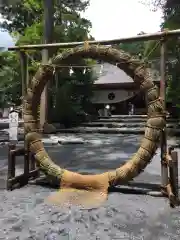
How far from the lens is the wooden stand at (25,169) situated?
5.27 m

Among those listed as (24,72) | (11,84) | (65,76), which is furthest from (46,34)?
(24,72)

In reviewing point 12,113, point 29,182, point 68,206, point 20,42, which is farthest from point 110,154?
point 20,42

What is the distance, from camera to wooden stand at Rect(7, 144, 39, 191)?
527 centimetres

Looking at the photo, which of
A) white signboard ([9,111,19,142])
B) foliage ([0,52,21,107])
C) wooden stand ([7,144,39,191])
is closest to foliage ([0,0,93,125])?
foliage ([0,52,21,107])

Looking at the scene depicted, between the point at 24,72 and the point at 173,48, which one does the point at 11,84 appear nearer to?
the point at 173,48

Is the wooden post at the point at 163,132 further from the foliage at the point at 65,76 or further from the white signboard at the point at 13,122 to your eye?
the foliage at the point at 65,76

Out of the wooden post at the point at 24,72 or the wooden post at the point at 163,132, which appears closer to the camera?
the wooden post at the point at 163,132

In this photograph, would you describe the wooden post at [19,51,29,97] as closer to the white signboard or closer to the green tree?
the white signboard

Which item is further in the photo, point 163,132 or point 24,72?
point 24,72

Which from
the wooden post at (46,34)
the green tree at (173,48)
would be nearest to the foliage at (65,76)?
the wooden post at (46,34)

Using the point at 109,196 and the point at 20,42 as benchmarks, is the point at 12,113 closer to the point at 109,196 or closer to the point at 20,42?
the point at 109,196

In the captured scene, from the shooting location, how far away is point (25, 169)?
5.66m

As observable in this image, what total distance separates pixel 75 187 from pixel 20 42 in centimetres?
1482

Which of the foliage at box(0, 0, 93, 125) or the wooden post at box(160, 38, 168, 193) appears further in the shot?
the foliage at box(0, 0, 93, 125)
